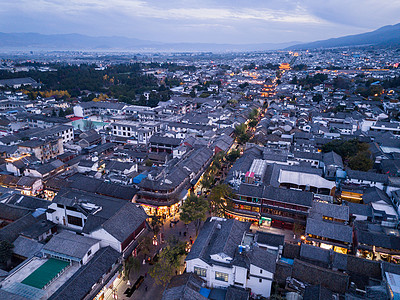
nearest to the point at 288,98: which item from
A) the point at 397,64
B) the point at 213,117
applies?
the point at 213,117

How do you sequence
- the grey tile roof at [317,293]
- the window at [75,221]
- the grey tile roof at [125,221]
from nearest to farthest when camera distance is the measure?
the grey tile roof at [317,293] → the grey tile roof at [125,221] → the window at [75,221]

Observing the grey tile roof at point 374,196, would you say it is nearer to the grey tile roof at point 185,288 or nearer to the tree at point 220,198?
the tree at point 220,198

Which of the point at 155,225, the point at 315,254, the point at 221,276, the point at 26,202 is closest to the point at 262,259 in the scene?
the point at 221,276

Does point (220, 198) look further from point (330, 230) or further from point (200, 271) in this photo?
point (330, 230)

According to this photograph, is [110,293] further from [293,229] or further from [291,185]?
[291,185]

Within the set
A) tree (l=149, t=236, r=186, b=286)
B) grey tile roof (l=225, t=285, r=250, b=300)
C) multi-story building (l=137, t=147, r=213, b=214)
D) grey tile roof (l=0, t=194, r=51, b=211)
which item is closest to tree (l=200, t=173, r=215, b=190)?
multi-story building (l=137, t=147, r=213, b=214)

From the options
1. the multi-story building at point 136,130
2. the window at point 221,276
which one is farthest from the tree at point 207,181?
the multi-story building at point 136,130

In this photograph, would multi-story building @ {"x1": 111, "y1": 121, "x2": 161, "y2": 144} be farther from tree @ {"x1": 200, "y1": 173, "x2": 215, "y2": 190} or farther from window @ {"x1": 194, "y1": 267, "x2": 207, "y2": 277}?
window @ {"x1": 194, "y1": 267, "x2": 207, "y2": 277}
